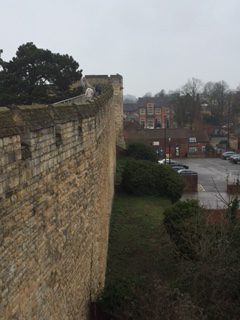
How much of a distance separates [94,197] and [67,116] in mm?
3280

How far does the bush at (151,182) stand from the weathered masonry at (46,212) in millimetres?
15971

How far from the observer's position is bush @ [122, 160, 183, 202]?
85.8 feet

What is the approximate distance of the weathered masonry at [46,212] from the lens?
16.5 feet

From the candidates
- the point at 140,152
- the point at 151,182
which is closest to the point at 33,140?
the point at 151,182

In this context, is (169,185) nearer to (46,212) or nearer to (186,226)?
(186,226)

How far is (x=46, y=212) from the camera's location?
21.2 ft

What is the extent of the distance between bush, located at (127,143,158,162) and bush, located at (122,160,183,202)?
9879 mm

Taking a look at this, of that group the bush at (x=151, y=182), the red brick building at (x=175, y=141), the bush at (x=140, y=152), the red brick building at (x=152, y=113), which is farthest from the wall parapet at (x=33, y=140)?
the red brick building at (x=152, y=113)

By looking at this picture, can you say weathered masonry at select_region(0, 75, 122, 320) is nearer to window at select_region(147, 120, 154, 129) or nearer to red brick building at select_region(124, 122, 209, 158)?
red brick building at select_region(124, 122, 209, 158)

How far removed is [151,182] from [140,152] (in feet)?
36.0

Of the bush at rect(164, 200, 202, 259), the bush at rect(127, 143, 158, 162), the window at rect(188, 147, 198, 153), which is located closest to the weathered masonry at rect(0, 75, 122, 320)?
the bush at rect(164, 200, 202, 259)

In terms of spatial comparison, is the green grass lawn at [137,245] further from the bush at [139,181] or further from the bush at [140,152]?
the bush at [140,152]

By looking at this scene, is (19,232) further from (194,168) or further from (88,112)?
(194,168)

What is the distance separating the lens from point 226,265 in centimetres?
1348
